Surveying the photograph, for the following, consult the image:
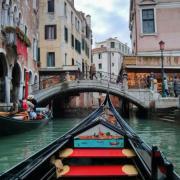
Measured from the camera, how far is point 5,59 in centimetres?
1126

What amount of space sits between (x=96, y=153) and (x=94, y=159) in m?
0.08

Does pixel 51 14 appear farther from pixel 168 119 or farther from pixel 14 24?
→ pixel 168 119

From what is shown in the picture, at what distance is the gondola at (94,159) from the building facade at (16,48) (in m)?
7.90

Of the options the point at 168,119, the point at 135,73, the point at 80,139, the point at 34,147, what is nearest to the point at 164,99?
the point at 168,119

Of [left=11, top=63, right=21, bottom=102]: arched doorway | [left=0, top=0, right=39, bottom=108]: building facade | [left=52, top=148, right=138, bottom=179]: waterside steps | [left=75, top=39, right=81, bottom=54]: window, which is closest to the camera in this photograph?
[left=52, top=148, right=138, bottom=179]: waterside steps

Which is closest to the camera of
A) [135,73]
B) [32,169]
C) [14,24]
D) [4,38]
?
[32,169]

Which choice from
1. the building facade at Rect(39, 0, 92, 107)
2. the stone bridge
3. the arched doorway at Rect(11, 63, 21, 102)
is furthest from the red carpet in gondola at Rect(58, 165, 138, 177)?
the building facade at Rect(39, 0, 92, 107)

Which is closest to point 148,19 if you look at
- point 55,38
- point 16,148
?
point 55,38

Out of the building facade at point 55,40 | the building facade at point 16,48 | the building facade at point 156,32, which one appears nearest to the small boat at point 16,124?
the building facade at point 16,48

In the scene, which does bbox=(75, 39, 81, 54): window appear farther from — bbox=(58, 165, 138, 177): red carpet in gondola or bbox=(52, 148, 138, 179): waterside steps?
bbox=(58, 165, 138, 177): red carpet in gondola

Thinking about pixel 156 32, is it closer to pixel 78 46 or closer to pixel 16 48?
pixel 16 48

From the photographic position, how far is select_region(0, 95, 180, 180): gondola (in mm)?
2375

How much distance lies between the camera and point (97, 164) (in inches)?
124

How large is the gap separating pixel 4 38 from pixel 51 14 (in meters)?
10.0
